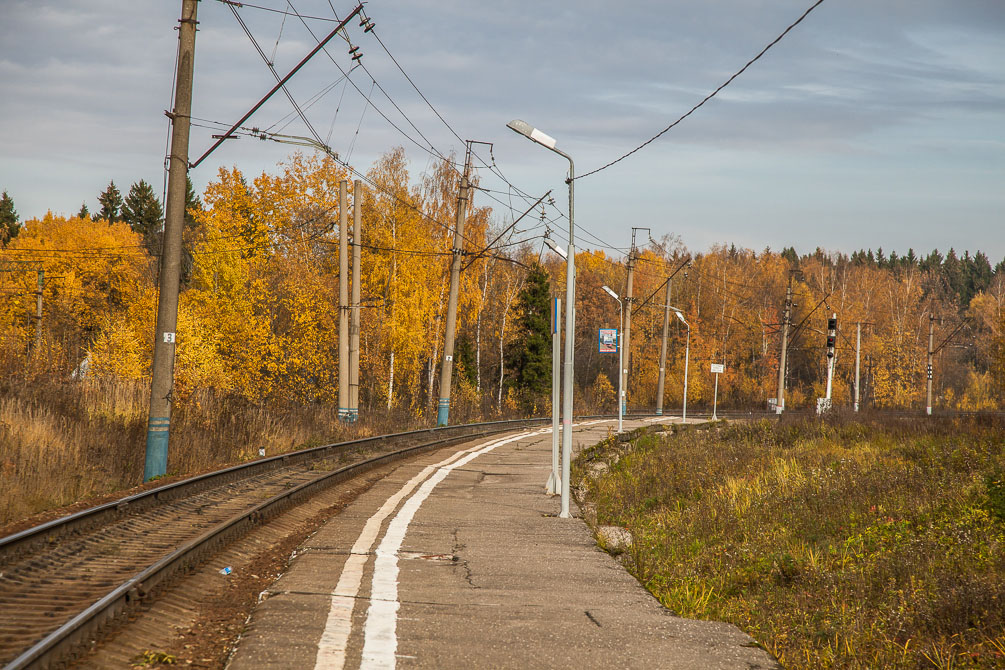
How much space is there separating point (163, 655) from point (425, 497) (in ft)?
28.4

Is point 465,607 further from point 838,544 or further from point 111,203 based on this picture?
point 111,203

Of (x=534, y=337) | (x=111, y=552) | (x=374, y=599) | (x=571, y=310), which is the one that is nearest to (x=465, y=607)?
(x=374, y=599)

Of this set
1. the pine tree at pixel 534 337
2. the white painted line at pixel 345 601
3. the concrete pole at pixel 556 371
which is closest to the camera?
the white painted line at pixel 345 601

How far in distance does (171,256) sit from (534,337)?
41349 mm

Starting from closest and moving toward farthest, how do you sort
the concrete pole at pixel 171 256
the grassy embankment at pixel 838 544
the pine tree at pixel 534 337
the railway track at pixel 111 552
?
the railway track at pixel 111 552 → the grassy embankment at pixel 838 544 → the concrete pole at pixel 171 256 → the pine tree at pixel 534 337

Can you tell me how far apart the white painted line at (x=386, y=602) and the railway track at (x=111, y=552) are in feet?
5.87

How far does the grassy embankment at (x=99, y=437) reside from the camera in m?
12.0

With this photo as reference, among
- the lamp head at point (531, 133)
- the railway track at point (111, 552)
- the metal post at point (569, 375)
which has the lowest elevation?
the railway track at point (111, 552)

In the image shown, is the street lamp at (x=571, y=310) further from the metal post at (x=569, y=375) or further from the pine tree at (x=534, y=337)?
the pine tree at (x=534, y=337)

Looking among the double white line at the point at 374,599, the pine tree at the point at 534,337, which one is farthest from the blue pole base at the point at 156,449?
the pine tree at the point at 534,337

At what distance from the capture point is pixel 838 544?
32.7 ft

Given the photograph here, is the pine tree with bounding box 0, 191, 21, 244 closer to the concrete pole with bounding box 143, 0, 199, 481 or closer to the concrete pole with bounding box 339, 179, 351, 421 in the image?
the concrete pole with bounding box 339, 179, 351, 421

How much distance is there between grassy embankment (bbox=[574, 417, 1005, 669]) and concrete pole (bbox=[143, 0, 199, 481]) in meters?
8.05

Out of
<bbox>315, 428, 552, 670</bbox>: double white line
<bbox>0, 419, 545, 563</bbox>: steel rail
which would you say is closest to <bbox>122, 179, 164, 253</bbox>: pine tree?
<bbox>0, 419, 545, 563</bbox>: steel rail
